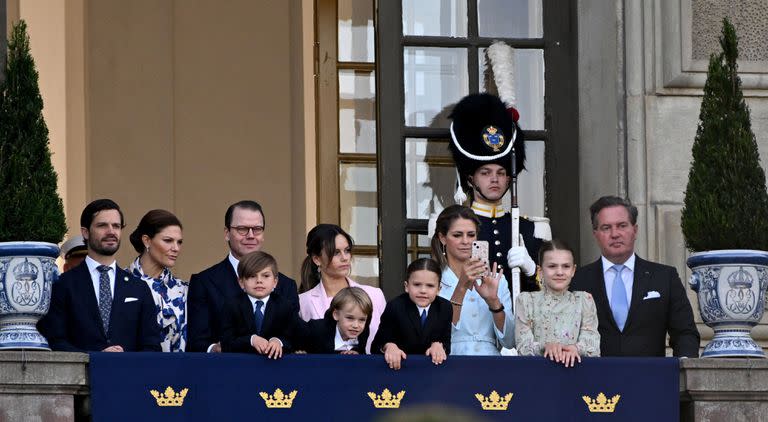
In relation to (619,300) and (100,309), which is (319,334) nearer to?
(100,309)

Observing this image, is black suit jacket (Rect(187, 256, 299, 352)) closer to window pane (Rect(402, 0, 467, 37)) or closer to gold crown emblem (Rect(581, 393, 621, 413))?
gold crown emblem (Rect(581, 393, 621, 413))

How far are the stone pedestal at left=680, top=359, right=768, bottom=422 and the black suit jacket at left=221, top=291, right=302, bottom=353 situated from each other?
6.10 ft

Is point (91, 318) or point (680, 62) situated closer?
point (91, 318)

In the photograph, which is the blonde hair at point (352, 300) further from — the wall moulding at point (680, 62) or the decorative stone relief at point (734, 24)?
the decorative stone relief at point (734, 24)

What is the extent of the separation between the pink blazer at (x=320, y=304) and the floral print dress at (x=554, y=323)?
0.68 meters

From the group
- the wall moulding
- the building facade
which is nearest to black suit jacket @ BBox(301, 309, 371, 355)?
the building facade

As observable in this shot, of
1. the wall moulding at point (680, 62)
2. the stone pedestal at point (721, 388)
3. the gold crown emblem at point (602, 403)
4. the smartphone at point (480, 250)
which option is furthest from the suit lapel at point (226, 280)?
the wall moulding at point (680, 62)

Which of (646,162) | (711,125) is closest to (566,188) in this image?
(646,162)

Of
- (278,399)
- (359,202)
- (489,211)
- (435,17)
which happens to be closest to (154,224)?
(278,399)

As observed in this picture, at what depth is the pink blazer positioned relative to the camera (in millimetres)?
9047

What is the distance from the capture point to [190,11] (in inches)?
555

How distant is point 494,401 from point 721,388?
1071mm

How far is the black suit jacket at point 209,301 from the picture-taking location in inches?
348

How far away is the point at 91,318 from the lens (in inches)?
344
